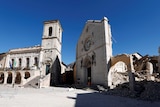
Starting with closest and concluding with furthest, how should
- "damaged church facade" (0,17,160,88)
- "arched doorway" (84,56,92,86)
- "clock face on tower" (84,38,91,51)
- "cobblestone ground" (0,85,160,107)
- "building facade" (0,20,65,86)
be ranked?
"cobblestone ground" (0,85,160,107), "damaged church facade" (0,17,160,88), "arched doorway" (84,56,92,86), "clock face on tower" (84,38,91,51), "building facade" (0,20,65,86)

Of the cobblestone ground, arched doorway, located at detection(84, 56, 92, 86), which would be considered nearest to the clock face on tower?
arched doorway, located at detection(84, 56, 92, 86)

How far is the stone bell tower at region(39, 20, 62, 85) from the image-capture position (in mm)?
27534

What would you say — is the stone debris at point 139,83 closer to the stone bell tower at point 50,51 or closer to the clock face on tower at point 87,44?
the clock face on tower at point 87,44

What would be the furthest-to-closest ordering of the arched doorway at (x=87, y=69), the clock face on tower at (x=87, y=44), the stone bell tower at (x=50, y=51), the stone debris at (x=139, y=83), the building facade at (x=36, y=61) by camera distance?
1. the stone bell tower at (x=50, y=51)
2. the building facade at (x=36, y=61)
3. the clock face on tower at (x=87, y=44)
4. the arched doorway at (x=87, y=69)
5. the stone debris at (x=139, y=83)

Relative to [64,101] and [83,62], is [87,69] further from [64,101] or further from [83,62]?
[64,101]

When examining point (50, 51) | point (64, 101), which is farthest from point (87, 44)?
point (64, 101)

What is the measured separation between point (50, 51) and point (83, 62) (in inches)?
342

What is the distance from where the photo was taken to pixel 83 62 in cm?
2425

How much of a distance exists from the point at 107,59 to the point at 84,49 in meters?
7.91

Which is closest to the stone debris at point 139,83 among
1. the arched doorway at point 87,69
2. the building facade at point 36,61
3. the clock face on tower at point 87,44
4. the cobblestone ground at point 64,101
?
the cobblestone ground at point 64,101

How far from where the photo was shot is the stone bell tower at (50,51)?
2753cm

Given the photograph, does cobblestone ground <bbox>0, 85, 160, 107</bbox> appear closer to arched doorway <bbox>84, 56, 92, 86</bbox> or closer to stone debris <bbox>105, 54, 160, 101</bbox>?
stone debris <bbox>105, 54, 160, 101</bbox>

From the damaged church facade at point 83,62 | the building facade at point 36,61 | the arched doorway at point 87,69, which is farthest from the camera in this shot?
the building facade at point 36,61

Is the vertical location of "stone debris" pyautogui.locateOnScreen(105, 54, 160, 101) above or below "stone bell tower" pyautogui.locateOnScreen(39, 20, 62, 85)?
below
